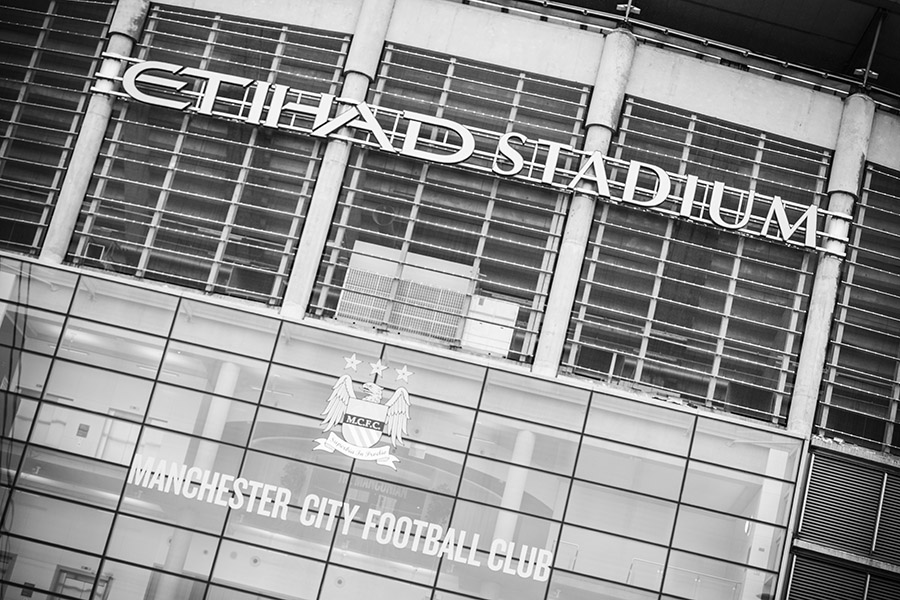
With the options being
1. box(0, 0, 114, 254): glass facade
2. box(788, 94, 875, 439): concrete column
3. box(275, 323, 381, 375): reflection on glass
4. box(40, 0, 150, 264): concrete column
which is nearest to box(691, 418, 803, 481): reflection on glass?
box(788, 94, 875, 439): concrete column

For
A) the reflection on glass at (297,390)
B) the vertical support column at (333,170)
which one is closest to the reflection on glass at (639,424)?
the reflection on glass at (297,390)

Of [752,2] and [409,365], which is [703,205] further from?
[409,365]

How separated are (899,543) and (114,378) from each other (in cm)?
2181

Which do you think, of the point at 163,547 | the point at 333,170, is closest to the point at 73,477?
the point at 163,547

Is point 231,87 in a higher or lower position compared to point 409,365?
higher

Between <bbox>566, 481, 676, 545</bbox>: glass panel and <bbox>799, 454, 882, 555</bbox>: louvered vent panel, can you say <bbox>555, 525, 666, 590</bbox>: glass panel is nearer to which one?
<bbox>566, 481, 676, 545</bbox>: glass panel

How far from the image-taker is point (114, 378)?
26562 mm

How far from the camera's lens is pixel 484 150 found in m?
28.4

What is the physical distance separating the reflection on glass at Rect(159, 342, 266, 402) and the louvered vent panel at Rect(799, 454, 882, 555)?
1540 centimetres

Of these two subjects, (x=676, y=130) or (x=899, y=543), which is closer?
(x=899, y=543)

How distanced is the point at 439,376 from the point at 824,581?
11.6 meters

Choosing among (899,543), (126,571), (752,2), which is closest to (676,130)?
(752,2)

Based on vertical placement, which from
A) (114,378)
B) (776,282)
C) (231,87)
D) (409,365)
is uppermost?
(231,87)

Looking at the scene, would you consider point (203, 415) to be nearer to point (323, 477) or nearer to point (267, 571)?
point (323, 477)
